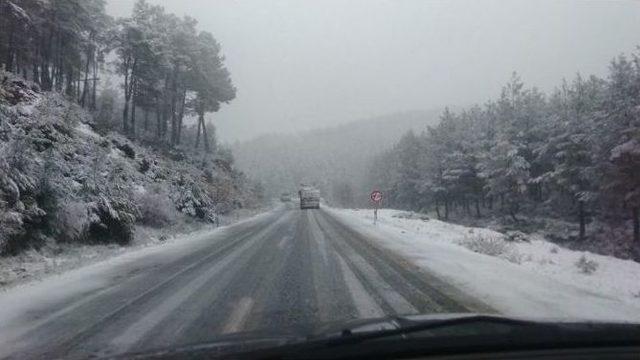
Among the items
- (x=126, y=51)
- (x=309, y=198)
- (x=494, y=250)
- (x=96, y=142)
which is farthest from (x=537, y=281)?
(x=309, y=198)

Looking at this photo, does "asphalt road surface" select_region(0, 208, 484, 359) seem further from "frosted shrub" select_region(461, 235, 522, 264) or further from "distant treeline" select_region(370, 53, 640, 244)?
"distant treeline" select_region(370, 53, 640, 244)

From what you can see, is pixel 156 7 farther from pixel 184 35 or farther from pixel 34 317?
pixel 34 317

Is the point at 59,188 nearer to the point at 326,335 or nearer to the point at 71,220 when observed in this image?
the point at 71,220

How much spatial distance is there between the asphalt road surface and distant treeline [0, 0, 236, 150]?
29716 millimetres

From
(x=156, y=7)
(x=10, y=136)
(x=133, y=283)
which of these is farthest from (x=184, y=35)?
(x=133, y=283)

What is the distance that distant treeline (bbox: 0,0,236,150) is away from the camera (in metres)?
44.5

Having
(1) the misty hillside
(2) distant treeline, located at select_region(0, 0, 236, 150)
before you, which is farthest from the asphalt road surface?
(2) distant treeline, located at select_region(0, 0, 236, 150)

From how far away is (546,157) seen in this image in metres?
58.2

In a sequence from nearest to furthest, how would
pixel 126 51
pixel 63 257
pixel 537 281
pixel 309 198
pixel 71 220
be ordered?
pixel 537 281, pixel 63 257, pixel 71 220, pixel 126 51, pixel 309 198

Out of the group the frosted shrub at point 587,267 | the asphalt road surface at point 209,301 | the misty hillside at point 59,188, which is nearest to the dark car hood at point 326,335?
the asphalt road surface at point 209,301

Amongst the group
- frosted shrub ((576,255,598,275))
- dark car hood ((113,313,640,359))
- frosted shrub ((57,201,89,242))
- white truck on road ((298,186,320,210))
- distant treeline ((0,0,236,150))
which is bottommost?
frosted shrub ((576,255,598,275))

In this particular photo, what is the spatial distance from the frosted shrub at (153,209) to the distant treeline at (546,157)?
27.6 metres

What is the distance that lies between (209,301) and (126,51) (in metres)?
48.4

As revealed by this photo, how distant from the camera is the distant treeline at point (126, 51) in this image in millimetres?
44531
